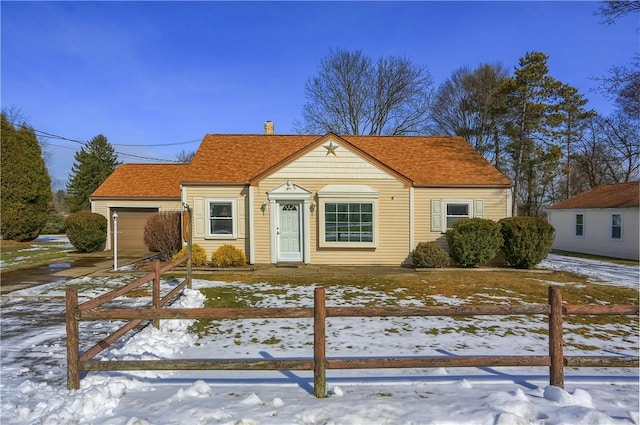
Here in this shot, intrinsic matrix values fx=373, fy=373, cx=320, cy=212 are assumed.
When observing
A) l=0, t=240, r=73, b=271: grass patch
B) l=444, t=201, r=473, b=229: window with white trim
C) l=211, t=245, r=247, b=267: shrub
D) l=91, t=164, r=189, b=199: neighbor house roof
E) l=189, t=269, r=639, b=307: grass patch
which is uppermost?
l=91, t=164, r=189, b=199: neighbor house roof

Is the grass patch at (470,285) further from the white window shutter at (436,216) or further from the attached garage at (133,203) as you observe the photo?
the attached garage at (133,203)

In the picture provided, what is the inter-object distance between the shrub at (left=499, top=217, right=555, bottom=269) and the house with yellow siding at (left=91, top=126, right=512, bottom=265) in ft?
4.73

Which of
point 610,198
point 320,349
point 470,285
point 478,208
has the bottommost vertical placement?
point 470,285

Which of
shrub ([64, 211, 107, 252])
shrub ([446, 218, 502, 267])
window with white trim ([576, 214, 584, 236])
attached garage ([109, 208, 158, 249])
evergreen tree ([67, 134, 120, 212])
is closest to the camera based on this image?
shrub ([446, 218, 502, 267])

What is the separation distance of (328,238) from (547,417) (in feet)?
35.1

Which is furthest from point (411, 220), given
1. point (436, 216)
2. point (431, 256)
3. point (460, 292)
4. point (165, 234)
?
point (165, 234)

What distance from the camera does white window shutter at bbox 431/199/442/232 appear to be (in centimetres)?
1417

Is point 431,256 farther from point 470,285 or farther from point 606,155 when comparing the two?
point 606,155

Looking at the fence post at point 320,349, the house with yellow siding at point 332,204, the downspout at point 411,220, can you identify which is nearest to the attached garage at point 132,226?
the house with yellow siding at point 332,204

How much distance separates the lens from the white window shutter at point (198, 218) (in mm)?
14148

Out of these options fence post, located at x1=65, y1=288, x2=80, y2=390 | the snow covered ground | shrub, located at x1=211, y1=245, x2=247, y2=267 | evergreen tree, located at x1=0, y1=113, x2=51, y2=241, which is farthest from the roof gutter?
evergreen tree, located at x1=0, y1=113, x2=51, y2=241

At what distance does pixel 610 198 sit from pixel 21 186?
1306 inches

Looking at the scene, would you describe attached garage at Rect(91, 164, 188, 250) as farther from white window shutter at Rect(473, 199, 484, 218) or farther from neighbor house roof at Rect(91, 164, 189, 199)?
white window shutter at Rect(473, 199, 484, 218)

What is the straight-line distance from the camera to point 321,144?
1384 centimetres
